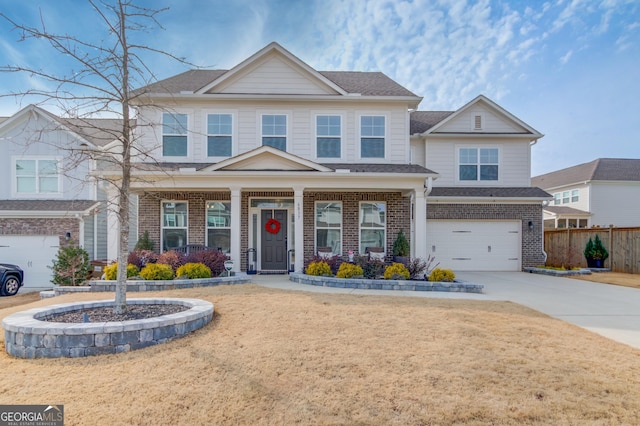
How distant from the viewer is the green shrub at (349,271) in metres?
9.13

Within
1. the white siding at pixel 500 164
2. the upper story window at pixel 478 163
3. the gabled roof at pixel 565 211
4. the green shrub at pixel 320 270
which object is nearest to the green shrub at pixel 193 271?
the green shrub at pixel 320 270

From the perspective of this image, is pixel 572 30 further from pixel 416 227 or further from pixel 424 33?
pixel 416 227

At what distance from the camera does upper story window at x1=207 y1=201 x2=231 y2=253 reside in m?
11.6

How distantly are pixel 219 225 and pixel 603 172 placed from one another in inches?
1015

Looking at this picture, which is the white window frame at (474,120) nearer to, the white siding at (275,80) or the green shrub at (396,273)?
the white siding at (275,80)

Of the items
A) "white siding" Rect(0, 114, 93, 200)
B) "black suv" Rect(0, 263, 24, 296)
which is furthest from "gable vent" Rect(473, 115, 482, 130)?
"black suv" Rect(0, 263, 24, 296)

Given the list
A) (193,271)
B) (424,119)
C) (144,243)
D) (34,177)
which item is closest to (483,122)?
(424,119)

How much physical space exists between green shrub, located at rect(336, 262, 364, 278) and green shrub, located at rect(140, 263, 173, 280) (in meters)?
4.46

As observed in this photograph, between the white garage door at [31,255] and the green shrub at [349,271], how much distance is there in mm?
10842

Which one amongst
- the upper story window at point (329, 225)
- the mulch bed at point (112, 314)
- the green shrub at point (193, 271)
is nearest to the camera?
the mulch bed at point (112, 314)

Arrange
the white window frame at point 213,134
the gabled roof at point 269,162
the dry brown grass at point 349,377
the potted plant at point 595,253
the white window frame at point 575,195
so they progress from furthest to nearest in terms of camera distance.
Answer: the white window frame at point 575,195, the potted plant at point 595,253, the white window frame at point 213,134, the gabled roof at point 269,162, the dry brown grass at point 349,377

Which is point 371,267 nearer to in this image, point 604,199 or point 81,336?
point 81,336

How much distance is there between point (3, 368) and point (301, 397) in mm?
3495

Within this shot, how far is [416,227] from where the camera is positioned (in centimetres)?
1005
